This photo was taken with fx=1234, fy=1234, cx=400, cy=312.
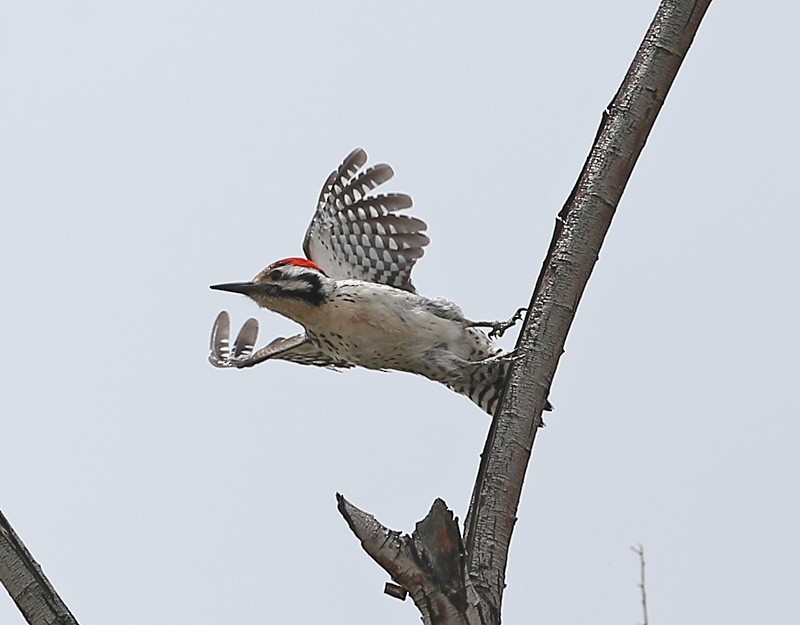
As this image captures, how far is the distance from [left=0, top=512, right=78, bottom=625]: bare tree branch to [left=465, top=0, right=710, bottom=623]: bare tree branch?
3.76ft

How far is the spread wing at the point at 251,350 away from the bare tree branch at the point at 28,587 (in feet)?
7.66

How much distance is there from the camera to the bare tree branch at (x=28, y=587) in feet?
8.81

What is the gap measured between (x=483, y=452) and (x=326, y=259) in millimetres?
2190

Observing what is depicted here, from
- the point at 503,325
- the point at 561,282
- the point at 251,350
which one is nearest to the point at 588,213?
the point at 561,282

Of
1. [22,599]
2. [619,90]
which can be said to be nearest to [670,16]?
[619,90]

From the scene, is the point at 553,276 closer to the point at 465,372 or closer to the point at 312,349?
the point at 465,372

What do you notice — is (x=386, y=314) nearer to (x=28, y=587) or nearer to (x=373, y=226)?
(x=373, y=226)

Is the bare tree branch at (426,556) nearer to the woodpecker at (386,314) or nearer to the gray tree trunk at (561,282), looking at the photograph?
the gray tree trunk at (561,282)

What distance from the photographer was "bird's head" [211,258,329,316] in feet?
15.3

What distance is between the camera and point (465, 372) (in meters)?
4.65

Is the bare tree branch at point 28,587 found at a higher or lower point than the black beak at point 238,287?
lower

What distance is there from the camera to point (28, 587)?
106 inches

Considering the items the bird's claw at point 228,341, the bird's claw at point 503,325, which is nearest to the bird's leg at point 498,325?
the bird's claw at point 503,325

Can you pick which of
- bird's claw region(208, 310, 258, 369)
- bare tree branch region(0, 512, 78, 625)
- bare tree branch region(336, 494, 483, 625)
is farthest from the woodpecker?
bare tree branch region(0, 512, 78, 625)
